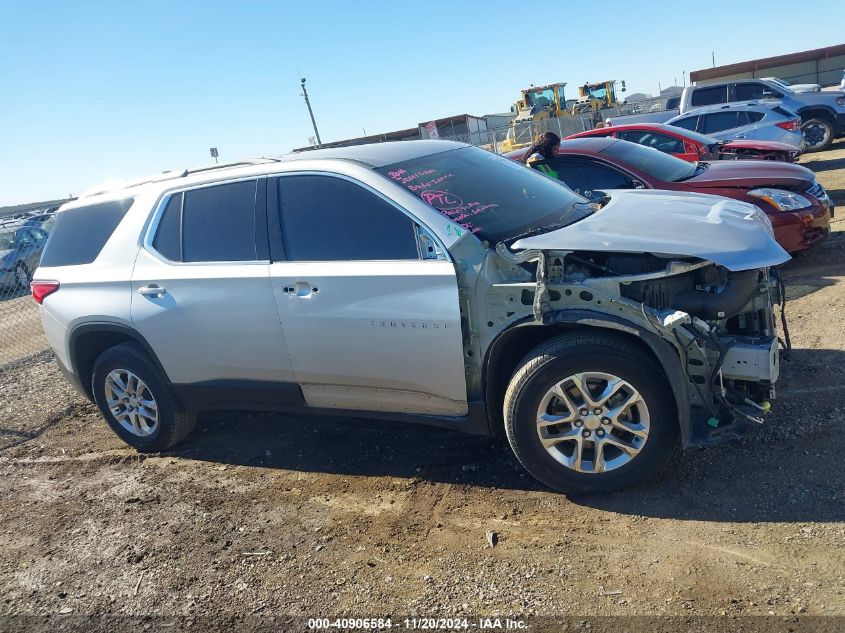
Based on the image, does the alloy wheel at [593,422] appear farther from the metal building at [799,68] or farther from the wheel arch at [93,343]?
the metal building at [799,68]

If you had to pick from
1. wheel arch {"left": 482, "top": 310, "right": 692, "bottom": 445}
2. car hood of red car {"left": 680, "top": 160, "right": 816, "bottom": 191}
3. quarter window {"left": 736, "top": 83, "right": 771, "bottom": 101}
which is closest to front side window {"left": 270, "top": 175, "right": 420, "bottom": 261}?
wheel arch {"left": 482, "top": 310, "right": 692, "bottom": 445}

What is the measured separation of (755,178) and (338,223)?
15.8 feet

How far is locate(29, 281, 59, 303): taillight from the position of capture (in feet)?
16.3

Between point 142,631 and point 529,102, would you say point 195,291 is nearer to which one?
point 142,631

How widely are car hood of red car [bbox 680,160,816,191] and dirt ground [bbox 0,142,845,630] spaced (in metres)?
2.05

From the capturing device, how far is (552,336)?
342 centimetres

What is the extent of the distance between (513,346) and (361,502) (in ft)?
4.20

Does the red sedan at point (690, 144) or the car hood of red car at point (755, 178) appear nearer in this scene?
the car hood of red car at point (755, 178)

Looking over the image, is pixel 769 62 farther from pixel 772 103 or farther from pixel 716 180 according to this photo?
pixel 716 180

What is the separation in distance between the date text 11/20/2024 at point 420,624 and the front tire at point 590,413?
3.02 feet

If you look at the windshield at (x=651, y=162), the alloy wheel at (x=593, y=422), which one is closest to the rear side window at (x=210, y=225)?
the alloy wheel at (x=593, y=422)

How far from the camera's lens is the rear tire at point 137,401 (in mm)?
4645

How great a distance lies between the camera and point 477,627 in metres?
2.67

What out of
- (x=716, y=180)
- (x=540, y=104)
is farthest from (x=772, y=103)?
(x=540, y=104)
